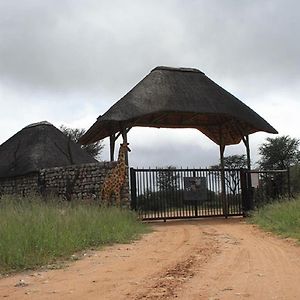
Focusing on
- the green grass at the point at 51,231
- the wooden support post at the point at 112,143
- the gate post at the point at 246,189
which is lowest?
the green grass at the point at 51,231

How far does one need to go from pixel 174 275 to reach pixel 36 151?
64.9 ft

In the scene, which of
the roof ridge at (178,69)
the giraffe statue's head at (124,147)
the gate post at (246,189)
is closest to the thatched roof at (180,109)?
the roof ridge at (178,69)

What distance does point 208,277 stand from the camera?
7.26 meters

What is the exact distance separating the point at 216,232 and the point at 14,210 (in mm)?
5743

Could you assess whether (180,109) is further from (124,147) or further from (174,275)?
(174,275)

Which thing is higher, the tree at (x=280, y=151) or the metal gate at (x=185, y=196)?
the tree at (x=280, y=151)

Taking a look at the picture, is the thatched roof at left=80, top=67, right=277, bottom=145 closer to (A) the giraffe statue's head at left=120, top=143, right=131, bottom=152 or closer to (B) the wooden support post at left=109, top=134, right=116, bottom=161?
(B) the wooden support post at left=109, top=134, right=116, bottom=161

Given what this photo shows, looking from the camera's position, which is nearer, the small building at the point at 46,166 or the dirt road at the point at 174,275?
the dirt road at the point at 174,275

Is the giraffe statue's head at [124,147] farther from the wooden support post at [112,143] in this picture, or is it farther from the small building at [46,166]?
the wooden support post at [112,143]

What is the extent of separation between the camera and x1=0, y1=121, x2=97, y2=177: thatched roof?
25.5 metres

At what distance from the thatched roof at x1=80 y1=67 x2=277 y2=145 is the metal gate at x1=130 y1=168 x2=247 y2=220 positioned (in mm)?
2098

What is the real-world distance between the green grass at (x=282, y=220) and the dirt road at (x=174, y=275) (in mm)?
1476

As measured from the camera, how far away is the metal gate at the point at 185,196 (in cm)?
1931

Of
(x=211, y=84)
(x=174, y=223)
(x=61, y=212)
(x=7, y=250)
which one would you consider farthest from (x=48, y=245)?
(x=211, y=84)
